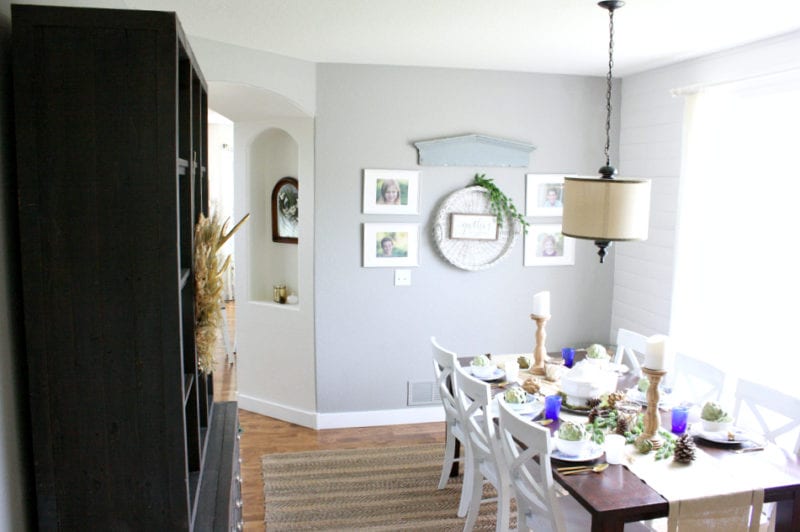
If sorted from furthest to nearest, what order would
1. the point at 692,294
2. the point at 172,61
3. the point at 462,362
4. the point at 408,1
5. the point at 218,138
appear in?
the point at 218,138, the point at 692,294, the point at 462,362, the point at 408,1, the point at 172,61

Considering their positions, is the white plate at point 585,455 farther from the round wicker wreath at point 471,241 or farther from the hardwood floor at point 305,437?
the round wicker wreath at point 471,241

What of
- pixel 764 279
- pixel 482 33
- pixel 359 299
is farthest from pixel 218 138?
pixel 764 279

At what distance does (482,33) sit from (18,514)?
3009 millimetres

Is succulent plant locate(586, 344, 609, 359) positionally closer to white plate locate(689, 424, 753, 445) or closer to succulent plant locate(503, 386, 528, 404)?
succulent plant locate(503, 386, 528, 404)

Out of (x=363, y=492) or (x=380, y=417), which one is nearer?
(x=363, y=492)

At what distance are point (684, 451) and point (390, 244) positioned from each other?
2636 millimetres

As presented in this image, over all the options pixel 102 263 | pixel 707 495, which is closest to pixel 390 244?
pixel 707 495

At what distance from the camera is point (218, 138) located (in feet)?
31.1

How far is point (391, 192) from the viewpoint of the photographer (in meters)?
4.72

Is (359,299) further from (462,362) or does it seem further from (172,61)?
(172,61)

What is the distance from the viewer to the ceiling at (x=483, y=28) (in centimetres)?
295

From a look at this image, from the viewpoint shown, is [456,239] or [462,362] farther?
[456,239]

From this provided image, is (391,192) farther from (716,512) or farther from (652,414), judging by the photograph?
(716,512)

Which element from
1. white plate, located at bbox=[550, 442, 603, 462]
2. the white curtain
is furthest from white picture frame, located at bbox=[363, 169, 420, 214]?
white plate, located at bbox=[550, 442, 603, 462]
